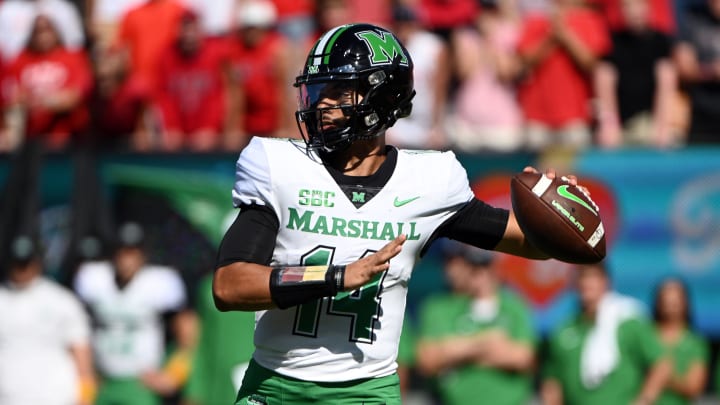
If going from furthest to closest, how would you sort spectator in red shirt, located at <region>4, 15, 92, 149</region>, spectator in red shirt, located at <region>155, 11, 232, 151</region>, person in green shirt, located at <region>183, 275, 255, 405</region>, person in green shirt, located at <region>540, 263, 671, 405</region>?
spectator in red shirt, located at <region>4, 15, 92, 149</region>
spectator in red shirt, located at <region>155, 11, 232, 151</region>
person in green shirt, located at <region>540, 263, 671, 405</region>
person in green shirt, located at <region>183, 275, 255, 405</region>

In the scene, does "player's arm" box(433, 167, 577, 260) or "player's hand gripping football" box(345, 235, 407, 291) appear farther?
"player's arm" box(433, 167, 577, 260)

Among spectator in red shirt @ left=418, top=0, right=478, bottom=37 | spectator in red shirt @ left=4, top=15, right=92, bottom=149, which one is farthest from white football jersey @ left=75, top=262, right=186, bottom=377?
spectator in red shirt @ left=418, top=0, right=478, bottom=37

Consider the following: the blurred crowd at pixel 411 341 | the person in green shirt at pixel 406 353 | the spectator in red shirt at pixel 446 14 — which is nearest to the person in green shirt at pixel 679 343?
the blurred crowd at pixel 411 341

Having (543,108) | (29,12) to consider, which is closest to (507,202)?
(543,108)

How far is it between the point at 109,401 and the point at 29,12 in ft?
10.2

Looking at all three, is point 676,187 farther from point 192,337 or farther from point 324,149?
point 324,149

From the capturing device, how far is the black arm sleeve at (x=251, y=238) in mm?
3865

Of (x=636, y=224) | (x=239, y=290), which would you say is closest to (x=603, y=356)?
(x=636, y=224)

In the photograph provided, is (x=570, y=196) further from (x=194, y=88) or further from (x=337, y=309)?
(x=194, y=88)

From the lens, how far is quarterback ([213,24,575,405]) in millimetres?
3971

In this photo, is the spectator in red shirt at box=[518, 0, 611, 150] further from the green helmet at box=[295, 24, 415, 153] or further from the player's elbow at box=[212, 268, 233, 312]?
the player's elbow at box=[212, 268, 233, 312]

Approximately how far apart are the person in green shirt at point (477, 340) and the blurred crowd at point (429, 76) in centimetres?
94

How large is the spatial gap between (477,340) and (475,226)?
12.8 feet

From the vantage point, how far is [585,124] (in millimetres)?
8727
